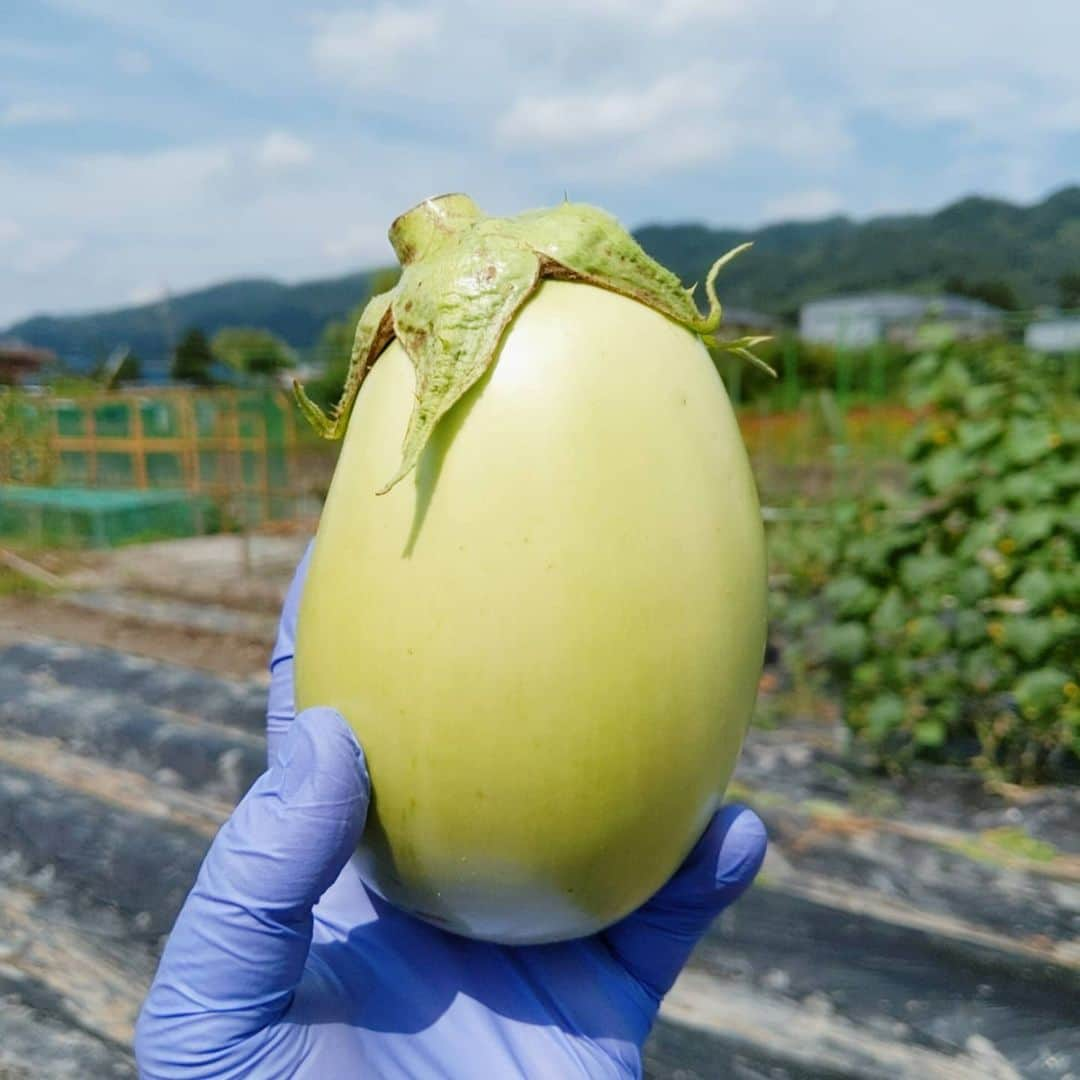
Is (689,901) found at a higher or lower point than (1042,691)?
higher

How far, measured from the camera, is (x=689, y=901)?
4.58ft

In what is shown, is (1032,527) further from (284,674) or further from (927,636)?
(284,674)

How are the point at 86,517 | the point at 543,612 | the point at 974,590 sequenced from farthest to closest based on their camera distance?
the point at 86,517
the point at 974,590
the point at 543,612

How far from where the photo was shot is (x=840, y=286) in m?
101

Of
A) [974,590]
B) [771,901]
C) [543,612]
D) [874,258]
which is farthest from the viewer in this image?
[874,258]

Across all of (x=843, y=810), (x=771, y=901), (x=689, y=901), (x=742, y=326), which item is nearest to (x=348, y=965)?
(x=689, y=901)

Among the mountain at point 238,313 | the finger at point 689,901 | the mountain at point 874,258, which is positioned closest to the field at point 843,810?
the finger at point 689,901

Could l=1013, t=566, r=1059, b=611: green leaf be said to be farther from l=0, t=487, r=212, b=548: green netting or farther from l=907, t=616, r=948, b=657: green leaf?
l=0, t=487, r=212, b=548: green netting

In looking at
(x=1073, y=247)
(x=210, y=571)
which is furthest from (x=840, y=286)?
(x=210, y=571)

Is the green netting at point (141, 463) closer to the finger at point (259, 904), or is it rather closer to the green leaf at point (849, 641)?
the green leaf at point (849, 641)

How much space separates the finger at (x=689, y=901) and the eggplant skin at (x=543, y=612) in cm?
29

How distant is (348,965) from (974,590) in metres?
2.59

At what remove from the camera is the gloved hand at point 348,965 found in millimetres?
1113

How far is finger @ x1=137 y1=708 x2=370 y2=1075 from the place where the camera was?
108 centimetres
